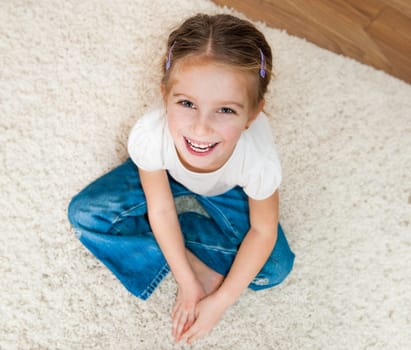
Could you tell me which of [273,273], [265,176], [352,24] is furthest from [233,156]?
[352,24]

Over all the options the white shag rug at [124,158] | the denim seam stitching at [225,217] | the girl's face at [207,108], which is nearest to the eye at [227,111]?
the girl's face at [207,108]

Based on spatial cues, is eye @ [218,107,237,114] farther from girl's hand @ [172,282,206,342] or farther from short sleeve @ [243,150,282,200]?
girl's hand @ [172,282,206,342]

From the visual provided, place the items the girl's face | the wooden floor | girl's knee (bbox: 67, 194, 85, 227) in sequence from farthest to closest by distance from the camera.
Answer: the wooden floor → girl's knee (bbox: 67, 194, 85, 227) → the girl's face

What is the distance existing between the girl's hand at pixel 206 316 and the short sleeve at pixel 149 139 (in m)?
0.31

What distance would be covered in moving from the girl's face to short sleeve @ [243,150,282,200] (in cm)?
9

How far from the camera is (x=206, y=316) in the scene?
3.03ft

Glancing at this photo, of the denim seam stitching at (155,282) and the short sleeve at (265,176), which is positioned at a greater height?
the short sleeve at (265,176)

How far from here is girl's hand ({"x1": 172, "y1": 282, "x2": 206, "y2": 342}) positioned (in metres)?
0.94

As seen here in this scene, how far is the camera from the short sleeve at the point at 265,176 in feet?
2.71

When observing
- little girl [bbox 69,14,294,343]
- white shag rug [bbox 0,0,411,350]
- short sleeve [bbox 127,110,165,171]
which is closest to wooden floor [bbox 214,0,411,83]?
white shag rug [bbox 0,0,411,350]

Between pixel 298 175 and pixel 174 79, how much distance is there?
489 millimetres

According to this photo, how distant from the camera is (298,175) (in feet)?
3.59

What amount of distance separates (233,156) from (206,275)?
0.97ft

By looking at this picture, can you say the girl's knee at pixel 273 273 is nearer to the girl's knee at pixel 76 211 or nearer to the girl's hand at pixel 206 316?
the girl's hand at pixel 206 316
